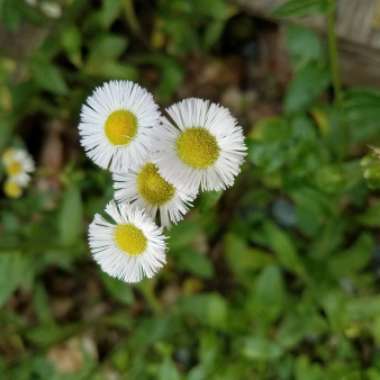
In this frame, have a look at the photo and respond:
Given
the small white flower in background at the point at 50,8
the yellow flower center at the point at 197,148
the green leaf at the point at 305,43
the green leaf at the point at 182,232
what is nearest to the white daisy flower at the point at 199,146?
the yellow flower center at the point at 197,148

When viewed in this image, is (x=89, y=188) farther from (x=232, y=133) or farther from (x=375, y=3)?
(x=375, y=3)

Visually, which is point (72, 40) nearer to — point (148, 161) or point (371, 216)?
point (148, 161)

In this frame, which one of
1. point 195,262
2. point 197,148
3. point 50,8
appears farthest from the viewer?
point 50,8

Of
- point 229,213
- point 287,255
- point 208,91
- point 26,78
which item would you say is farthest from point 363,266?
point 26,78

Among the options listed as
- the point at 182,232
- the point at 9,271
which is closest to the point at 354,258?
the point at 182,232

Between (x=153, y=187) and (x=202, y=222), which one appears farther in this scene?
(x=202, y=222)

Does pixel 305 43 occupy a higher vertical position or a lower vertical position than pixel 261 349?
higher

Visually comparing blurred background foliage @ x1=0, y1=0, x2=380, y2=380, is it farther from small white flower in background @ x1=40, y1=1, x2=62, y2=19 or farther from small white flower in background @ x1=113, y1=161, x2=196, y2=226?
small white flower in background @ x1=113, y1=161, x2=196, y2=226

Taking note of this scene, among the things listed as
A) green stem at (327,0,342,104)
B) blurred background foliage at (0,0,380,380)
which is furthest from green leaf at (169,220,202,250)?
green stem at (327,0,342,104)
